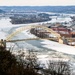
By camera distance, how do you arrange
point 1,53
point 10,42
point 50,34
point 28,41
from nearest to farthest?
point 1,53 → point 10,42 → point 28,41 → point 50,34

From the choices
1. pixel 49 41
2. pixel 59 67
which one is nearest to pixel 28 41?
pixel 49 41

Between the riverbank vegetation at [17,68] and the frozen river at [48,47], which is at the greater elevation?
the riverbank vegetation at [17,68]

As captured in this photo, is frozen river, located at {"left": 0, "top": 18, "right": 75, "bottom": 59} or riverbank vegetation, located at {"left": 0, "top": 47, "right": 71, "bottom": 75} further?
frozen river, located at {"left": 0, "top": 18, "right": 75, "bottom": 59}

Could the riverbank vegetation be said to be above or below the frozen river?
above

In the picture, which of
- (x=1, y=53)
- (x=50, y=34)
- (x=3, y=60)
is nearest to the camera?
(x=3, y=60)

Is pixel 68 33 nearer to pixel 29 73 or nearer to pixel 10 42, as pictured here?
pixel 10 42

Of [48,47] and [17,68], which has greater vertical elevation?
[17,68]

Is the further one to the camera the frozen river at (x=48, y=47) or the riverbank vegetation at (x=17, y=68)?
the frozen river at (x=48, y=47)

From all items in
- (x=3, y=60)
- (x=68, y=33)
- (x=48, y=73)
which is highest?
(x=3, y=60)

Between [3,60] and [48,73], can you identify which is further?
[48,73]

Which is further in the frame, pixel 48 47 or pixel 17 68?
pixel 48 47

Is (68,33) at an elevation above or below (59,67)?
below
